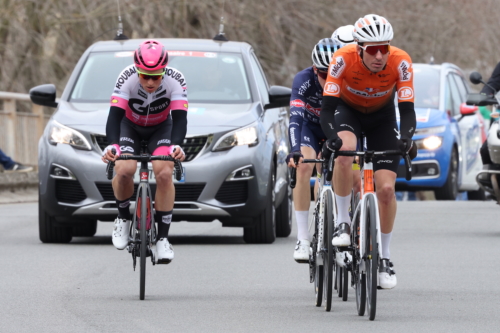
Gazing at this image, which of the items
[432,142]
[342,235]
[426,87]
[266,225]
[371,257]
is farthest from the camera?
[426,87]

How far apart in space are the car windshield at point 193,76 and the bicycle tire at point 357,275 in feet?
17.0

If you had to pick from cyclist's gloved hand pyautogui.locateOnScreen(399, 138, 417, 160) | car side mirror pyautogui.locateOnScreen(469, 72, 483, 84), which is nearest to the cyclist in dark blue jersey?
cyclist's gloved hand pyautogui.locateOnScreen(399, 138, 417, 160)

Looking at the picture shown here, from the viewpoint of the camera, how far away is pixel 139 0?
26016 millimetres

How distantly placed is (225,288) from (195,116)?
11.4 ft

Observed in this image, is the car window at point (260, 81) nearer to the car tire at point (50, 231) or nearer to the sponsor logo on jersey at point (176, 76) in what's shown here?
the car tire at point (50, 231)

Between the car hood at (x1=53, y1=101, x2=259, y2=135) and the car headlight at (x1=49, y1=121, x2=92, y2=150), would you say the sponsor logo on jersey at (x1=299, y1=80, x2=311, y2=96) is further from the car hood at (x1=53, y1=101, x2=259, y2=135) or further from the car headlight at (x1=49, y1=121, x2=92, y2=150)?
the car headlight at (x1=49, y1=121, x2=92, y2=150)

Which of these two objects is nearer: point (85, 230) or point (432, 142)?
point (85, 230)

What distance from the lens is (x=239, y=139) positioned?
12.6 metres

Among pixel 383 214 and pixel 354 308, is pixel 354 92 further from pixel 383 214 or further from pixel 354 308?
pixel 354 308

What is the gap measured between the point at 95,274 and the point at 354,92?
2.94 m

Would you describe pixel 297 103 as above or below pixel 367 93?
below

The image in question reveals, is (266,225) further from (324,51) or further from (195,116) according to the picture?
(324,51)

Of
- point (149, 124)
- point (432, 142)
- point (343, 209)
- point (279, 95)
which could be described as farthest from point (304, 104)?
point (432, 142)

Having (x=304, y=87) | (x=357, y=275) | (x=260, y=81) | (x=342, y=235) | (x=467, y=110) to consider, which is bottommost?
(x=467, y=110)
